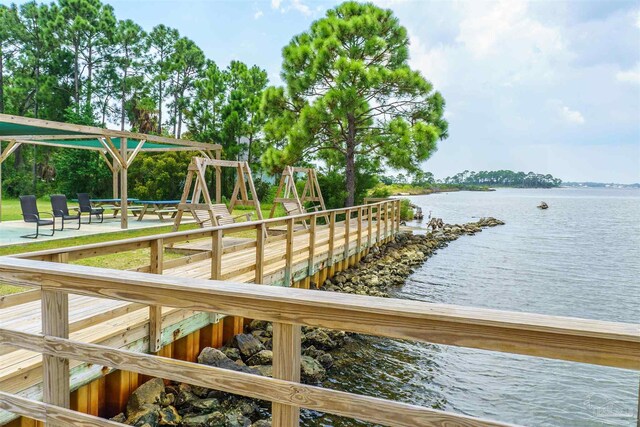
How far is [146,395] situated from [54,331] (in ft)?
7.61

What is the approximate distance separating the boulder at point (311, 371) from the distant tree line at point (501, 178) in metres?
99.4

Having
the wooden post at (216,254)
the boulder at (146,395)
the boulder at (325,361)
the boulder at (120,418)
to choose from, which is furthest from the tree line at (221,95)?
the boulder at (120,418)

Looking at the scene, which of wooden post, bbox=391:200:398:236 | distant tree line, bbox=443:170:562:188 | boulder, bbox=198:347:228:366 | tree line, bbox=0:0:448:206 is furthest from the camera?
distant tree line, bbox=443:170:562:188

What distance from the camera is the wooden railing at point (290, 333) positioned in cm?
110

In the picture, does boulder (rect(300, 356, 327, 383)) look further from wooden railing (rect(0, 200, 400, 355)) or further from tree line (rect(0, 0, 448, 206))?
tree line (rect(0, 0, 448, 206))

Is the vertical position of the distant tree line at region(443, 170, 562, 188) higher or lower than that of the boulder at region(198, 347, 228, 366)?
higher

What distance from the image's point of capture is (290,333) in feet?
4.48

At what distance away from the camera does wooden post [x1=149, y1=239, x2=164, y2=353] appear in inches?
150

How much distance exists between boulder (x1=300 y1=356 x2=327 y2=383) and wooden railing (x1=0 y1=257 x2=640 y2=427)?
358cm

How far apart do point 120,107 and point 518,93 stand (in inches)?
1378

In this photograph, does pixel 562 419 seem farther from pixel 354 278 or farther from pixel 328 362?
pixel 354 278

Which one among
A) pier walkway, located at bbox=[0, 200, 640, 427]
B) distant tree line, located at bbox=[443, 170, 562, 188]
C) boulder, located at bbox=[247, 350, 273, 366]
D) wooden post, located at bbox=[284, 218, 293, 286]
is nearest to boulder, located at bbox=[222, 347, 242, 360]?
boulder, located at bbox=[247, 350, 273, 366]

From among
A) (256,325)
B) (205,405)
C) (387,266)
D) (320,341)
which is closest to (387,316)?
(205,405)

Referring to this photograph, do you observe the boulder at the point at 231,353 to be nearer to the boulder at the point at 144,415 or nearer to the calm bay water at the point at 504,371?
the calm bay water at the point at 504,371
